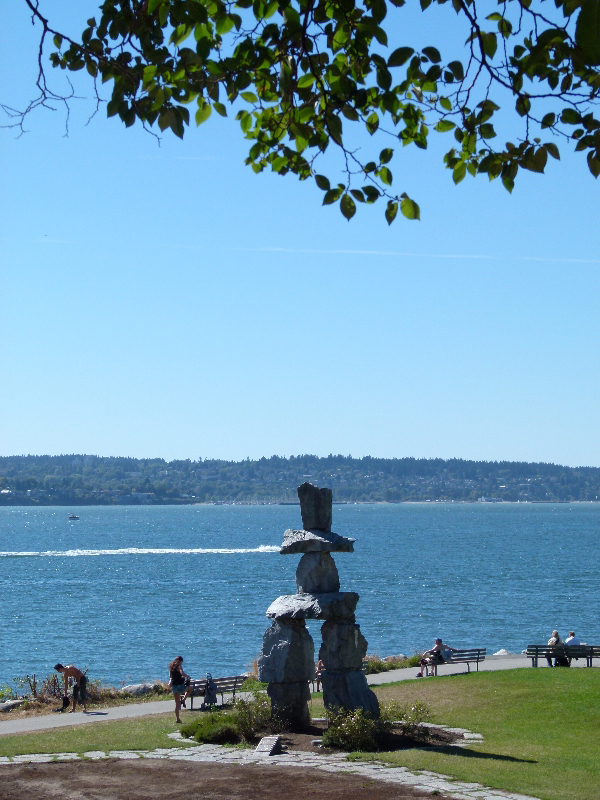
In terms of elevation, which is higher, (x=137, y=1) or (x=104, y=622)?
(x=137, y=1)

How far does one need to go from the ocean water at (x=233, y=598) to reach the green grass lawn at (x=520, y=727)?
47.7ft

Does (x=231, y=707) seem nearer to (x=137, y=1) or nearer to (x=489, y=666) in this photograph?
(x=489, y=666)

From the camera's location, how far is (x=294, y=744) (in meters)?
14.0

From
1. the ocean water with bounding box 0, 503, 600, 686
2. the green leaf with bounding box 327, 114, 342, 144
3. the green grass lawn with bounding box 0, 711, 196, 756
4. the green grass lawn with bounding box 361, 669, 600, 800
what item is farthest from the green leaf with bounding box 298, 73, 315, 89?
the ocean water with bounding box 0, 503, 600, 686

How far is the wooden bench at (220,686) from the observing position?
19.9m

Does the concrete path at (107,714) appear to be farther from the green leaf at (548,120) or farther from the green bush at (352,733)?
the green leaf at (548,120)

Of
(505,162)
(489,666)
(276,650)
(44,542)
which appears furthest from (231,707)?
(44,542)

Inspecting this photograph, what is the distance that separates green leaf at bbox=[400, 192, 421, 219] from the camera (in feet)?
20.4

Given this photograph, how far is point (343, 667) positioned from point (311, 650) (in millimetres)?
607

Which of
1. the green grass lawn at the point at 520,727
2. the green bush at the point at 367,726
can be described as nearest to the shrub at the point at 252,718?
the green bush at the point at 367,726

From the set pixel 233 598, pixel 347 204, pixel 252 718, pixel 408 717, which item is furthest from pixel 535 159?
pixel 233 598

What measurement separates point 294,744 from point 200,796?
382cm

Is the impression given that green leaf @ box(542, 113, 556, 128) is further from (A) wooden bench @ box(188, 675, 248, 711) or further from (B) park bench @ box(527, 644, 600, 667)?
(B) park bench @ box(527, 644, 600, 667)

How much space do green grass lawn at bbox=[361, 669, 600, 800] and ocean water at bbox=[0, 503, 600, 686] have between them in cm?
1455
